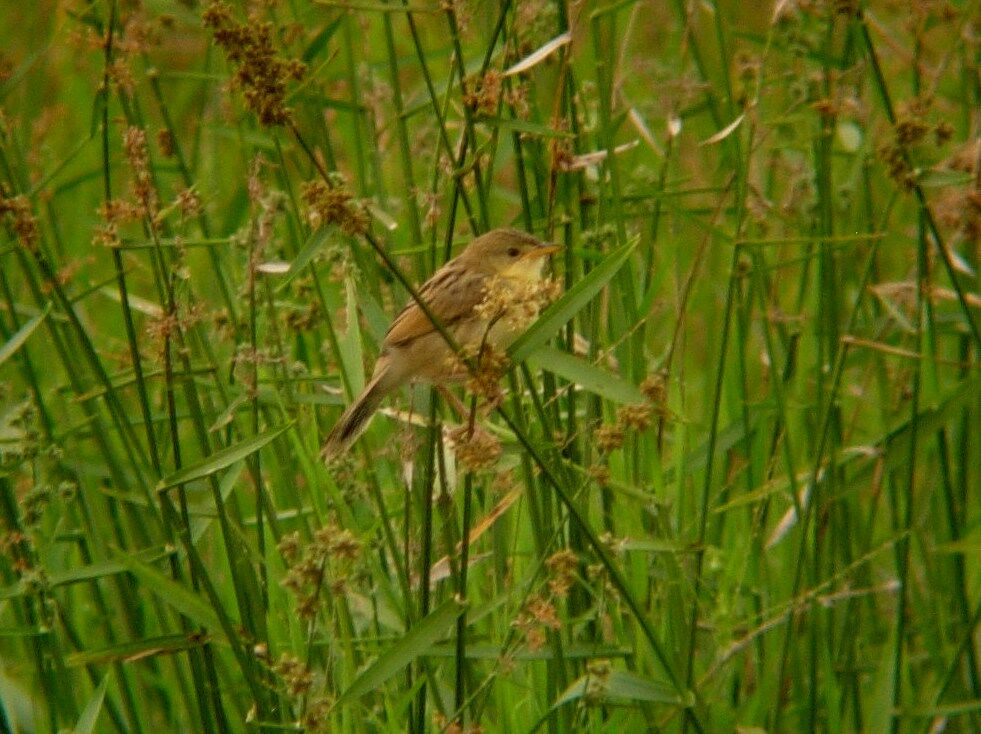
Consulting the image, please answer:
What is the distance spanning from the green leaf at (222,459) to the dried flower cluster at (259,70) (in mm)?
623

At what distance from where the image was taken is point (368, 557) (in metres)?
3.32

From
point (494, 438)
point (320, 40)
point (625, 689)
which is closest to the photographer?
point (494, 438)

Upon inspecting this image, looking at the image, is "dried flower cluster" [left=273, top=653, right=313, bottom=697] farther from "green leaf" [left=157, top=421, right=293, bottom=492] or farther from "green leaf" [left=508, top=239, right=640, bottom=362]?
"green leaf" [left=508, top=239, right=640, bottom=362]

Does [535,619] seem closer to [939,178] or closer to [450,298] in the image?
[450,298]

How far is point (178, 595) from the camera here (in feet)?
9.37

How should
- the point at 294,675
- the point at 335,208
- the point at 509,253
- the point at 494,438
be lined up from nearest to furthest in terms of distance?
the point at 335,208 → the point at 494,438 → the point at 294,675 → the point at 509,253

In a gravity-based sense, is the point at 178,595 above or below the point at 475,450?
below

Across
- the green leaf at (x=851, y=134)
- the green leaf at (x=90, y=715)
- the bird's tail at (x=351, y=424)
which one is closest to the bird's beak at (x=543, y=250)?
the bird's tail at (x=351, y=424)

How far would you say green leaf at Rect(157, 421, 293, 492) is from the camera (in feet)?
8.90

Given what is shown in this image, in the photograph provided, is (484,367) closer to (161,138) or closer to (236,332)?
(236,332)

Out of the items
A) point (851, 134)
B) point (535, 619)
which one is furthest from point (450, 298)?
point (851, 134)

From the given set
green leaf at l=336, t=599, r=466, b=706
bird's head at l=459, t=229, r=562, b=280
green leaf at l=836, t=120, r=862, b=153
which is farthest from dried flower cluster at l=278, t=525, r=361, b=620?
green leaf at l=836, t=120, r=862, b=153

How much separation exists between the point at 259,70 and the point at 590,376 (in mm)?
794

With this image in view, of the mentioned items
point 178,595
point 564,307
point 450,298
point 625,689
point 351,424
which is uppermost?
point 564,307
